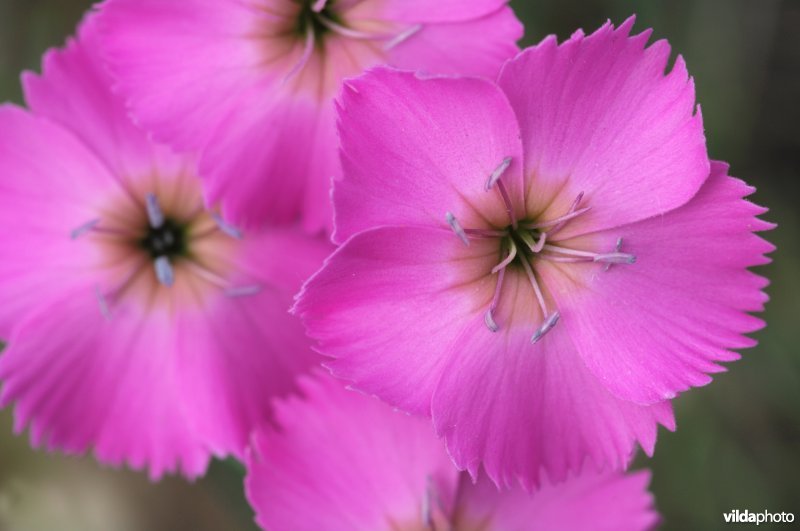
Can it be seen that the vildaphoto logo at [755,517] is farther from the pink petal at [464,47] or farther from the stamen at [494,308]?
the pink petal at [464,47]

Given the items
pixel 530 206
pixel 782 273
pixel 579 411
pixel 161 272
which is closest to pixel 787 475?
pixel 782 273

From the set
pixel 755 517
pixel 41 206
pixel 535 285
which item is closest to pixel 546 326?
pixel 535 285

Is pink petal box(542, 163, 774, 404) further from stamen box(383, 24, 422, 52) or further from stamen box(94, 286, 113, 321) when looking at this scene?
stamen box(94, 286, 113, 321)

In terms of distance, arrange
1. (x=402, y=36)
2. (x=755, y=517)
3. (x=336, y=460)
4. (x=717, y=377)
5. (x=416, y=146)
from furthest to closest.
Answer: (x=717, y=377)
(x=755, y=517)
(x=336, y=460)
(x=402, y=36)
(x=416, y=146)

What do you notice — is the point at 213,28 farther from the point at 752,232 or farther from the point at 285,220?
the point at 752,232

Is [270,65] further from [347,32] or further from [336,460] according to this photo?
[336,460]

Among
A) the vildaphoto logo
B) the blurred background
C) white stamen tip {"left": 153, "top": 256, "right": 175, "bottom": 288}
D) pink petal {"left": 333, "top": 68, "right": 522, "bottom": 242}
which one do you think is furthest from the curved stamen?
the vildaphoto logo
